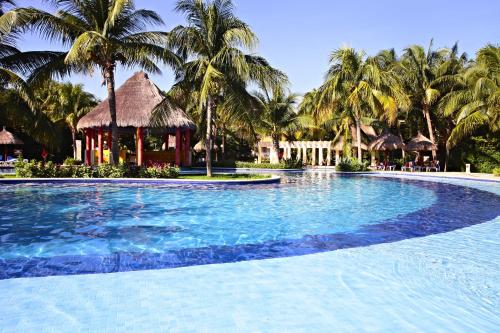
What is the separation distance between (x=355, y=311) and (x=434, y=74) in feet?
93.0

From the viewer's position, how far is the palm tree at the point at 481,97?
20.8 m

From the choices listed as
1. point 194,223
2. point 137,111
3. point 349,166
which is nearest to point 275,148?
point 349,166

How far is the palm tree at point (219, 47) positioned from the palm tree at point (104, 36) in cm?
89

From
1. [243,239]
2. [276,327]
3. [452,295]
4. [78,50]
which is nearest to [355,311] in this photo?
[276,327]

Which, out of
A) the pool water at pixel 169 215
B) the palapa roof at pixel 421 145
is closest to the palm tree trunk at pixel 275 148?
the palapa roof at pixel 421 145

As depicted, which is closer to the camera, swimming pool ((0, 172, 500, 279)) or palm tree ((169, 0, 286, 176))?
swimming pool ((0, 172, 500, 279))

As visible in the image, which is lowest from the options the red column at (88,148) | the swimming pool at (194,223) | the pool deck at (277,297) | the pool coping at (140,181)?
the pool deck at (277,297)

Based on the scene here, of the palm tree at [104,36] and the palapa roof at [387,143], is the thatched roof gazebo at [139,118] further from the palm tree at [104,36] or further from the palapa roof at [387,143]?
the palapa roof at [387,143]

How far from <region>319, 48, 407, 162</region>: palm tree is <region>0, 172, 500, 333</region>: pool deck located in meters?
19.9

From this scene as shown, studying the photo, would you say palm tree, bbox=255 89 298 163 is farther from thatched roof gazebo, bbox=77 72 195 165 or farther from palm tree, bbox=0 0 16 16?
palm tree, bbox=0 0 16 16

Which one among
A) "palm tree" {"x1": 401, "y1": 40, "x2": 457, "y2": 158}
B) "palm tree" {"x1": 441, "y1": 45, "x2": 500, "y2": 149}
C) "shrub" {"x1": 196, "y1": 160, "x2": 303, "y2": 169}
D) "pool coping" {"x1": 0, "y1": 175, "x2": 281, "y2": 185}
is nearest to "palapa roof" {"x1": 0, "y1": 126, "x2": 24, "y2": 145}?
"shrub" {"x1": 196, "y1": 160, "x2": 303, "y2": 169}

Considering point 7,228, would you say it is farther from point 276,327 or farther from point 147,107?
point 147,107

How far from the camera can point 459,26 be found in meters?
18.0

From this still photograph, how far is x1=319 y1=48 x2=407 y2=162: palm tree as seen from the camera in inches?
966
